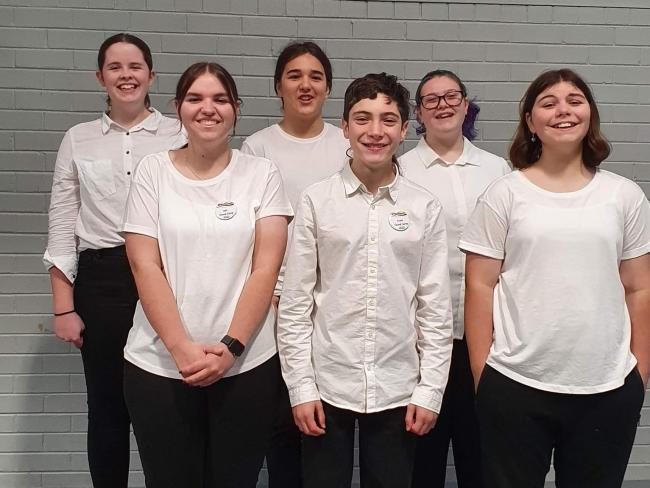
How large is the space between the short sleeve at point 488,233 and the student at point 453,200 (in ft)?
1.12

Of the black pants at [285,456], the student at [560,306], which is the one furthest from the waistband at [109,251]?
the student at [560,306]

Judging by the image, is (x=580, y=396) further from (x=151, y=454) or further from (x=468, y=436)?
(x=151, y=454)

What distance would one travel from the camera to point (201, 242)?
190 cm

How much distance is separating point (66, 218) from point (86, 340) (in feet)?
1.54

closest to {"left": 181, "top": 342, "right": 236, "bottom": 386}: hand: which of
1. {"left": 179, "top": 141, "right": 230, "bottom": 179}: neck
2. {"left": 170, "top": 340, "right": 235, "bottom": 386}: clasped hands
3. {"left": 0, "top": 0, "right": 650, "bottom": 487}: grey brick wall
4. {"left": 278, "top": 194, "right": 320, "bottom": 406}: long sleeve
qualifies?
A: {"left": 170, "top": 340, "right": 235, "bottom": 386}: clasped hands

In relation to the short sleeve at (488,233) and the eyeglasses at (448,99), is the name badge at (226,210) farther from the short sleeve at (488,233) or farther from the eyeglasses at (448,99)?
the eyeglasses at (448,99)

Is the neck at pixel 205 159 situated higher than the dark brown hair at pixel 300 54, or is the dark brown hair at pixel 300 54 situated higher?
the dark brown hair at pixel 300 54

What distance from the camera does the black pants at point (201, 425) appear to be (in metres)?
1.92

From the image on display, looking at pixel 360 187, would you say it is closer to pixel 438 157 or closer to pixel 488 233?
pixel 488 233

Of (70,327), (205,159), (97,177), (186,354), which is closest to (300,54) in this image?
(205,159)

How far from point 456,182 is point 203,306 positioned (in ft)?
3.32

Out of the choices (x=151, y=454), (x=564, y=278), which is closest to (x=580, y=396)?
(x=564, y=278)

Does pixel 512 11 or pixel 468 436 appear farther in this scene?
pixel 512 11

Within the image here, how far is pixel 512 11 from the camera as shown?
10.4ft
